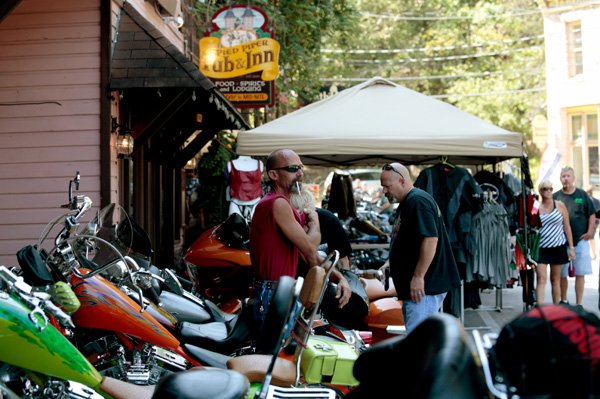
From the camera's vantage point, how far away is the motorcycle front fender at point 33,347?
377 centimetres

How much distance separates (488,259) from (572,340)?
28.0ft

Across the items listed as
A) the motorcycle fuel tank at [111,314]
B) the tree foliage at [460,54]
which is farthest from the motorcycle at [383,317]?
the tree foliage at [460,54]

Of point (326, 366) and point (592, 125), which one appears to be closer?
point (326, 366)

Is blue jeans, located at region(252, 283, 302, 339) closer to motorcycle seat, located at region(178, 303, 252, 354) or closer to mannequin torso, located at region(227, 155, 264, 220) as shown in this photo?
motorcycle seat, located at region(178, 303, 252, 354)

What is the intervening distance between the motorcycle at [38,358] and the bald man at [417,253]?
274cm

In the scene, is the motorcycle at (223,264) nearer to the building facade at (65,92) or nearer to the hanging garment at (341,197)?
the building facade at (65,92)

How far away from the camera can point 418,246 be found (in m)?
6.23

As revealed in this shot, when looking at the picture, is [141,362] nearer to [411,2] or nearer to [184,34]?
[184,34]

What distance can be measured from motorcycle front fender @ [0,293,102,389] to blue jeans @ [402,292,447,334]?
2.98 meters

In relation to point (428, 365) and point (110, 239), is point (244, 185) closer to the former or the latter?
point (110, 239)

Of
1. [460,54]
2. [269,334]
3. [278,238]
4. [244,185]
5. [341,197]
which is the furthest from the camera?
[460,54]

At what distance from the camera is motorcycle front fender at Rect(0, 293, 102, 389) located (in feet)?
12.4

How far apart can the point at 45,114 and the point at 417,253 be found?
4.88m

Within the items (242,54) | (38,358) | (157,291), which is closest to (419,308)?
(157,291)
